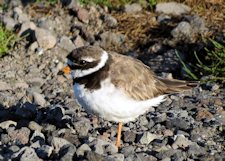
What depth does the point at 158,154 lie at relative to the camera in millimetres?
6453

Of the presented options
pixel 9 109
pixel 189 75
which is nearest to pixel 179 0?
pixel 189 75

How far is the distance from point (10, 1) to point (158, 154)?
5199 mm

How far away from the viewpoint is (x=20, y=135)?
676cm

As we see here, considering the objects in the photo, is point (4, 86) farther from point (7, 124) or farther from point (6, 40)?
point (7, 124)

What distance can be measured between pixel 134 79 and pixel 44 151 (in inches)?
50.2

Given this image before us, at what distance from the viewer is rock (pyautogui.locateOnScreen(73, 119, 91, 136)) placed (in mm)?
7031

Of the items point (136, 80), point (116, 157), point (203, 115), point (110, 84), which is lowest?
point (203, 115)

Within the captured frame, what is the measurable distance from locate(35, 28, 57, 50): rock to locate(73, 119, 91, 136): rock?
2549 mm

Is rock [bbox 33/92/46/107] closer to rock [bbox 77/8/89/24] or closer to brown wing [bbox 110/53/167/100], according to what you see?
brown wing [bbox 110/53/167/100]

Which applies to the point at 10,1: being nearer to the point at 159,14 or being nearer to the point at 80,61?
the point at 159,14

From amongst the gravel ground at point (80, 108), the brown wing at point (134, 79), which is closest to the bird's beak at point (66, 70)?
the brown wing at point (134, 79)

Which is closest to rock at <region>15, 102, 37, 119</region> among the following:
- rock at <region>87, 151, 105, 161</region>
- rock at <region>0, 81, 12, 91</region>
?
rock at <region>0, 81, 12, 91</region>

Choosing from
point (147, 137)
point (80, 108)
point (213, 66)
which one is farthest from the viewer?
point (213, 66)

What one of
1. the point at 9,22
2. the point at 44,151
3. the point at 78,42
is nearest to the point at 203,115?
the point at 44,151
